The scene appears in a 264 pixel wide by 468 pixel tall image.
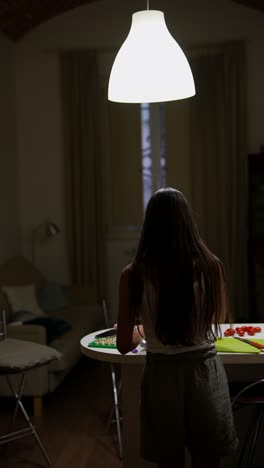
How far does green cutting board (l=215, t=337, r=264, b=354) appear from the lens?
10.2 feet

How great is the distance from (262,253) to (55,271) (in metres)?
2.18

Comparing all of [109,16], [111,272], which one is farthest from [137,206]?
[109,16]

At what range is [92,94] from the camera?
7.30m

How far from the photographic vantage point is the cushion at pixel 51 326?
5.70 m

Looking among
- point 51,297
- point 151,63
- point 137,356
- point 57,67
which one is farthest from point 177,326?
point 57,67

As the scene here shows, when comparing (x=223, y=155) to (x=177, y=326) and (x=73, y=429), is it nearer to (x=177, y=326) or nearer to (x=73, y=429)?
(x=73, y=429)

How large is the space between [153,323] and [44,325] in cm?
331

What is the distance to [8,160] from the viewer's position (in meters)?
7.20

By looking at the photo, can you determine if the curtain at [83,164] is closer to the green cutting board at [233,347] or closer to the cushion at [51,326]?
the cushion at [51,326]

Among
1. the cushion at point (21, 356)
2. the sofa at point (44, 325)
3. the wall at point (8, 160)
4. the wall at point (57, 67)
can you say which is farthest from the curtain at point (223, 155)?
the cushion at point (21, 356)

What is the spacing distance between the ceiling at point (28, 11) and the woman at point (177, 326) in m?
4.53

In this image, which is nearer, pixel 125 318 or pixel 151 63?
pixel 125 318

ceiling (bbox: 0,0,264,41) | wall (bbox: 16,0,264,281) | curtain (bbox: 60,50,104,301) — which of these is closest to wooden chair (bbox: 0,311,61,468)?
curtain (bbox: 60,50,104,301)

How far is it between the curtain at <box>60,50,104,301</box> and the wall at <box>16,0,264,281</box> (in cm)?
13
